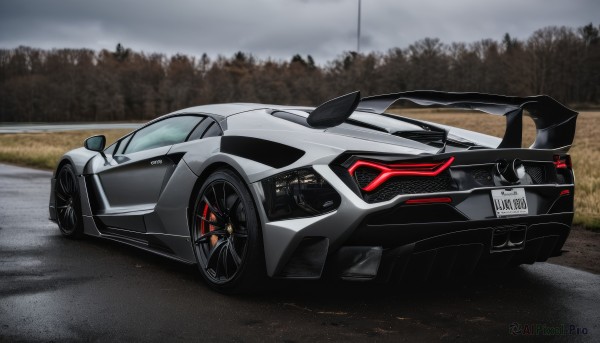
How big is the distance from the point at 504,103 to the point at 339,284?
1.55m

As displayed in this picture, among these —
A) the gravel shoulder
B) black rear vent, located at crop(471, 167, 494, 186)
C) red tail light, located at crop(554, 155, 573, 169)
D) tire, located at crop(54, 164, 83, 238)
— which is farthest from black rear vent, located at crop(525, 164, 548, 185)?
tire, located at crop(54, 164, 83, 238)

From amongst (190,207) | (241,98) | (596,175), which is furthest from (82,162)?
(241,98)

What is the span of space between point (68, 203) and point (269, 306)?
3.02 metres

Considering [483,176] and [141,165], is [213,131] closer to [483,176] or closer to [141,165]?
[141,165]

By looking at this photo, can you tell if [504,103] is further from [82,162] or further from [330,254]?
[82,162]

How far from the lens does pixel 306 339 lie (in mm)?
3311

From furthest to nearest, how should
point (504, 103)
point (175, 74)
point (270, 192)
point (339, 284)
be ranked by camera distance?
1. point (175, 74)
2. point (339, 284)
3. point (504, 103)
4. point (270, 192)

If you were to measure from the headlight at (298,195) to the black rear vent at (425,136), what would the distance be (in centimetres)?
73

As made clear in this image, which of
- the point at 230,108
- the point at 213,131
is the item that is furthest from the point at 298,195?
the point at 230,108

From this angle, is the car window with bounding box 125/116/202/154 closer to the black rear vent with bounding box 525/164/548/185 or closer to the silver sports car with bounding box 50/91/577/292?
the silver sports car with bounding box 50/91/577/292

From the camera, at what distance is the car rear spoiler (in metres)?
3.98

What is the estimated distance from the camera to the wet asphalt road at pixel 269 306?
342 cm

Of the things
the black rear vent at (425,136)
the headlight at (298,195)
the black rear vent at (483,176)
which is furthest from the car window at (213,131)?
the black rear vent at (483,176)

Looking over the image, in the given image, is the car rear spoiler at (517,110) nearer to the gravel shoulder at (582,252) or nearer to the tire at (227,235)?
the gravel shoulder at (582,252)
